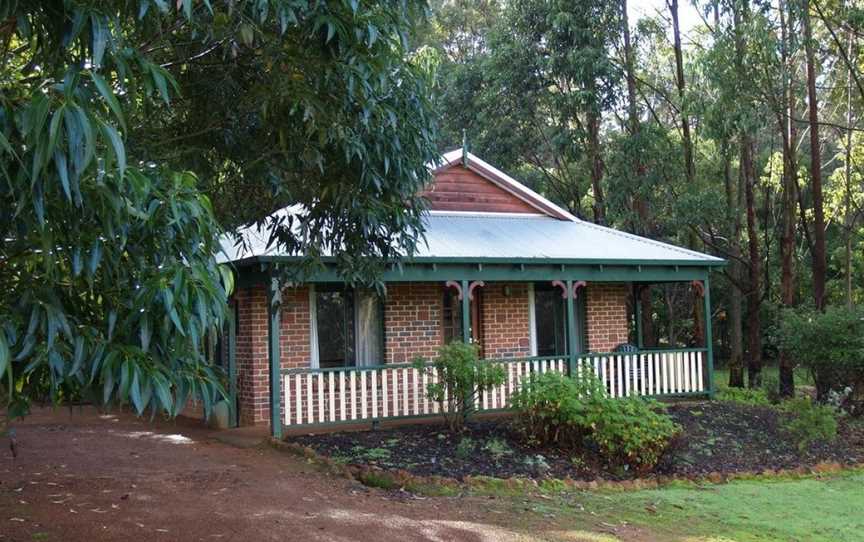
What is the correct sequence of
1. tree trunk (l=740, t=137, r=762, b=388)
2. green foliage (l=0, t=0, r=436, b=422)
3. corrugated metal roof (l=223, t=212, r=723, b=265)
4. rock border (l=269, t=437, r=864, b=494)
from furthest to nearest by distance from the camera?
tree trunk (l=740, t=137, r=762, b=388) → corrugated metal roof (l=223, t=212, r=723, b=265) → rock border (l=269, t=437, r=864, b=494) → green foliage (l=0, t=0, r=436, b=422)

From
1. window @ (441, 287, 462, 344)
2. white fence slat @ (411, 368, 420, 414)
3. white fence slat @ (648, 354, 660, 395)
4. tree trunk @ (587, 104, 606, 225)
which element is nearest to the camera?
white fence slat @ (411, 368, 420, 414)

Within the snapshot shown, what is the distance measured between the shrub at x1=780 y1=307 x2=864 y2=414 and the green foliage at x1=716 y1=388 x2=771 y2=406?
169 cm

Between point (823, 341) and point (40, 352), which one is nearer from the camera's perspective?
point (40, 352)

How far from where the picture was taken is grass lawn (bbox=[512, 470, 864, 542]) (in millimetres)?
7645

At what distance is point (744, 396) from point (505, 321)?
5511 millimetres

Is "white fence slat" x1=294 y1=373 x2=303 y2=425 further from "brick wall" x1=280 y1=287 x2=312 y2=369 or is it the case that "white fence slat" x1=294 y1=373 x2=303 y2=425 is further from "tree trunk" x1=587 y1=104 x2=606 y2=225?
"tree trunk" x1=587 y1=104 x2=606 y2=225

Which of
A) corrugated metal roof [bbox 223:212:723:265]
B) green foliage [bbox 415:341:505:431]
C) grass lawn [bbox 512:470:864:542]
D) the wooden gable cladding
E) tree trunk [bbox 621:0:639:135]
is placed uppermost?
tree trunk [bbox 621:0:639:135]

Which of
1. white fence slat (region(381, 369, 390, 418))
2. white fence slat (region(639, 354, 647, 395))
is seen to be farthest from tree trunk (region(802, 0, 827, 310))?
white fence slat (region(381, 369, 390, 418))

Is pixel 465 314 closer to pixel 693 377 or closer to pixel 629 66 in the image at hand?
pixel 693 377

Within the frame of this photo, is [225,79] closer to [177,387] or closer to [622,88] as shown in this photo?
[177,387]

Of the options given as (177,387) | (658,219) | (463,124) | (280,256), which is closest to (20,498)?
(280,256)

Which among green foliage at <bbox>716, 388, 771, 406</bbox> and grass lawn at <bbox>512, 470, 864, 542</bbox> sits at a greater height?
green foliage at <bbox>716, 388, 771, 406</bbox>

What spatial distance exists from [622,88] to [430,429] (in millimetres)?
14003

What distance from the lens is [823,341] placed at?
14.0m
